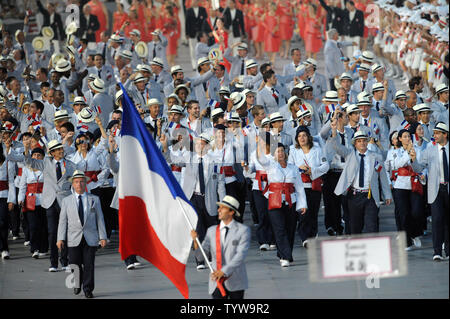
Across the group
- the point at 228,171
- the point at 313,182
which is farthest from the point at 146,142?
the point at 313,182

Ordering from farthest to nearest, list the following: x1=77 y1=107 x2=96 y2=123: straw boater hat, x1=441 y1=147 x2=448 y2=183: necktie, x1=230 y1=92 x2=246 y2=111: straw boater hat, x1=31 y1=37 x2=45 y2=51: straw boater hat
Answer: x1=31 y1=37 x2=45 y2=51: straw boater hat → x1=230 y1=92 x2=246 y2=111: straw boater hat → x1=77 y1=107 x2=96 y2=123: straw boater hat → x1=441 y1=147 x2=448 y2=183: necktie

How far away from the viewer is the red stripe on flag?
13.4 meters

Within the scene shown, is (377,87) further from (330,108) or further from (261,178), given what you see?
(261,178)

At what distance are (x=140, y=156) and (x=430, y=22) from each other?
15286 millimetres

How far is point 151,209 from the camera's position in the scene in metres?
13.5

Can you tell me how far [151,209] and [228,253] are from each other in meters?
1.26

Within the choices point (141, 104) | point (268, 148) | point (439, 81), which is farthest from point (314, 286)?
point (439, 81)

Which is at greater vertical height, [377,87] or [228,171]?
[377,87]

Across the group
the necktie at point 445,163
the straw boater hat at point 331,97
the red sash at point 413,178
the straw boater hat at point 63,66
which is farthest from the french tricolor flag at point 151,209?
the straw boater hat at point 63,66

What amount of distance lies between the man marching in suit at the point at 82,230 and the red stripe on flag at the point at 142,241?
1.82 meters

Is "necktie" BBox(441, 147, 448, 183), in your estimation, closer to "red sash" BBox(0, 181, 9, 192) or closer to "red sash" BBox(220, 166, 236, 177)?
"red sash" BBox(220, 166, 236, 177)

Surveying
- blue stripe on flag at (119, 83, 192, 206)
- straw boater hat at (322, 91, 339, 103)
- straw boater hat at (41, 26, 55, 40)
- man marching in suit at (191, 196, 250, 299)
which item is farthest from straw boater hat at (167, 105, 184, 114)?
straw boater hat at (41, 26, 55, 40)

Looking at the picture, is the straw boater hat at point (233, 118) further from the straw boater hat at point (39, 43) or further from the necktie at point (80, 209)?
the straw boater hat at point (39, 43)

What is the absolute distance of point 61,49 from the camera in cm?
3575
